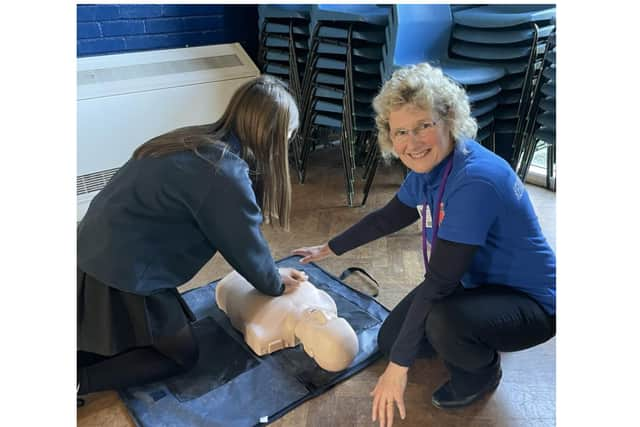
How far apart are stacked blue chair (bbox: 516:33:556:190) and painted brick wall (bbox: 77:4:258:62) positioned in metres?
1.48

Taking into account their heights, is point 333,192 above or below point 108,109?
below

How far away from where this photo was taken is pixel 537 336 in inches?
53.6

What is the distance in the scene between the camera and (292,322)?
5.27 feet

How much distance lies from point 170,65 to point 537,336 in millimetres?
2084

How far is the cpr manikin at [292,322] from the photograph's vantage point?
1523 millimetres

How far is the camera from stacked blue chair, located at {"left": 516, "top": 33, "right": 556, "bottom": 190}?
224 cm

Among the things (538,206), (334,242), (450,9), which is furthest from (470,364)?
(450,9)

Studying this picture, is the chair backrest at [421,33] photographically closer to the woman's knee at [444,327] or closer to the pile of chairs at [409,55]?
the pile of chairs at [409,55]

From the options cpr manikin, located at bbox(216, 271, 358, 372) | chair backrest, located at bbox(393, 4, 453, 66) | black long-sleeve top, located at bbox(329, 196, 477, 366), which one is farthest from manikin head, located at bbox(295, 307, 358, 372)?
chair backrest, located at bbox(393, 4, 453, 66)

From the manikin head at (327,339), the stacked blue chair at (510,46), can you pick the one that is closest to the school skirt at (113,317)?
the manikin head at (327,339)

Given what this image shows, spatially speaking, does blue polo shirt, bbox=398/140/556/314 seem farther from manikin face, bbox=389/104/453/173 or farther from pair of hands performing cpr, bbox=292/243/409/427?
pair of hands performing cpr, bbox=292/243/409/427

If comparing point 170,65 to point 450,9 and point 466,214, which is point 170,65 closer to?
point 450,9

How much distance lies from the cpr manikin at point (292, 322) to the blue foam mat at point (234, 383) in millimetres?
39
